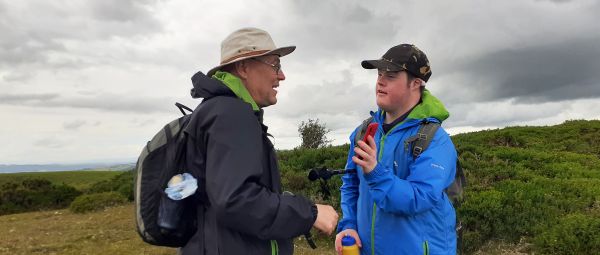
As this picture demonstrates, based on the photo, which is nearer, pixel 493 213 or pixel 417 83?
pixel 417 83

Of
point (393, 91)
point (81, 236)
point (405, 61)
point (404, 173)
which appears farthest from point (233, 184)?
point (81, 236)

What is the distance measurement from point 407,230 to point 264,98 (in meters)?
Answer: 1.42

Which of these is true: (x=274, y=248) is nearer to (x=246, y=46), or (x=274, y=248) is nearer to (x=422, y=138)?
(x=246, y=46)

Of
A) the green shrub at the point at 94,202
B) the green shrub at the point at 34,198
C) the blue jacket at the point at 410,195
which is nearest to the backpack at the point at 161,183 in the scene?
the blue jacket at the point at 410,195

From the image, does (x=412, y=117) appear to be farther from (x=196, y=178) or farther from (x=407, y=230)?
(x=196, y=178)

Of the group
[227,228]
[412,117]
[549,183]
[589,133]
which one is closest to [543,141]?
[589,133]

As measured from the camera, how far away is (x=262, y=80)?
3.04m

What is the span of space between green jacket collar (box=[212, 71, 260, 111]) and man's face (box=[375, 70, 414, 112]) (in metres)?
1.27

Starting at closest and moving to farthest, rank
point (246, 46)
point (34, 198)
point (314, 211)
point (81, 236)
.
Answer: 1. point (314, 211)
2. point (246, 46)
3. point (81, 236)
4. point (34, 198)

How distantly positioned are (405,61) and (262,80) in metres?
1.24

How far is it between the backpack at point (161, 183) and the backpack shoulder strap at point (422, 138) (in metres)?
1.63

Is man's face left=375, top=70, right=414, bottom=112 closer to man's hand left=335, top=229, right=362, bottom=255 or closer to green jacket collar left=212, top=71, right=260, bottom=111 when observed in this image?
man's hand left=335, top=229, right=362, bottom=255

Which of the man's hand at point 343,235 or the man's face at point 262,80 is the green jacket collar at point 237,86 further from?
the man's hand at point 343,235

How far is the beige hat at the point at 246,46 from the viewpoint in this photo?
296 centimetres
